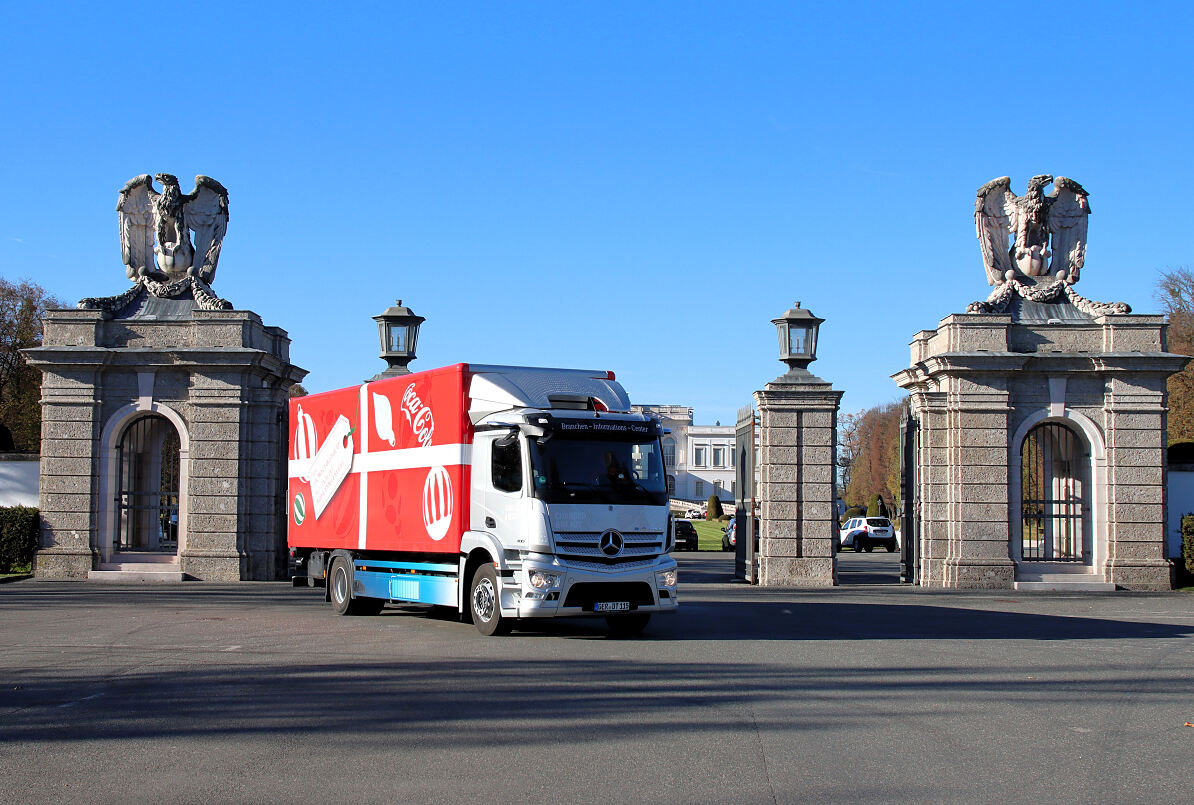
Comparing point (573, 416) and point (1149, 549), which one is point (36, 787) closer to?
point (573, 416)

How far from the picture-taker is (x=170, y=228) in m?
25.5

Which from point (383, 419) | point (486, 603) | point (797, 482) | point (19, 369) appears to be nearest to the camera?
point (486, 603)

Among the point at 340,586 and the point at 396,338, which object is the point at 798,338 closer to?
the point at 396,338

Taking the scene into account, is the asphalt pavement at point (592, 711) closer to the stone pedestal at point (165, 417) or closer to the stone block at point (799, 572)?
the stone block at point (799, 572)

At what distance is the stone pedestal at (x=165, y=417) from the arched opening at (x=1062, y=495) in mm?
17212

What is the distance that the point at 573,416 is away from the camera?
47.5 ft

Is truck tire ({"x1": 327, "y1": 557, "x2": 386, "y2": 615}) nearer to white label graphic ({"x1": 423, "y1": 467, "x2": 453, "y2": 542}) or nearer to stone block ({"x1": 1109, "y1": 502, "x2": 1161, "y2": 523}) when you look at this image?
white label graphic ({"x1": 423, "y1": 467, "x2": 453, "y2": 542})

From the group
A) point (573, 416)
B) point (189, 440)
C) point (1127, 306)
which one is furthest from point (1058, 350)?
point (189, 440)

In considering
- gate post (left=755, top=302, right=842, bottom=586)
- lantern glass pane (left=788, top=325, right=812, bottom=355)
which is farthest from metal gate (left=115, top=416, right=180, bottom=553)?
lantern glass pane (left=788, top=325, right=812, bottom=355)

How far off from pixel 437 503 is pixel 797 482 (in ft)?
35.7

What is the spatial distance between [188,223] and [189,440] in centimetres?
502

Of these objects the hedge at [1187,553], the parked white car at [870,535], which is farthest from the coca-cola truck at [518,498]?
the parked white car at [870,535]

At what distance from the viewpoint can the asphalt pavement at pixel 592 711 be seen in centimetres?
713

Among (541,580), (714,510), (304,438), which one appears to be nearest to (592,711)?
(541,580)
